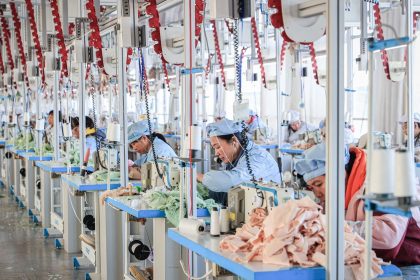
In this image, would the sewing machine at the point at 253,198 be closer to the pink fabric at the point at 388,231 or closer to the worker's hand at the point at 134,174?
the pink fabric at the point at 388,231

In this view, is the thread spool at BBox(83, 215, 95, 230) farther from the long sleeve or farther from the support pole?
the support pole

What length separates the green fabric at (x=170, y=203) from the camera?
439 cm

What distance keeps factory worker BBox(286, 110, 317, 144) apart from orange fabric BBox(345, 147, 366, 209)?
8.11 m

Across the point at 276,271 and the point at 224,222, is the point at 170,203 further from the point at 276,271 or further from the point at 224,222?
the point at 276,271

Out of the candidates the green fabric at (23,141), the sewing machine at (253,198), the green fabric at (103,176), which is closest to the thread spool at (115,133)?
the green fabric at (103,176)

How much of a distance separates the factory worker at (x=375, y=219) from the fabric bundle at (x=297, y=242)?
392 millimetres

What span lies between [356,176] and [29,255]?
4787 millimetres

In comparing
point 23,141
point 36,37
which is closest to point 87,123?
point 36,37

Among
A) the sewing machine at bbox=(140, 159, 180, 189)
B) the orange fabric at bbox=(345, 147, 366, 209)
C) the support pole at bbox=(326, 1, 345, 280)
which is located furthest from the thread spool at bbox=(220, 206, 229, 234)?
the sewing machine at bbox=(140, 159, 180, 189)

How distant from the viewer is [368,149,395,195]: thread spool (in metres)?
2.37

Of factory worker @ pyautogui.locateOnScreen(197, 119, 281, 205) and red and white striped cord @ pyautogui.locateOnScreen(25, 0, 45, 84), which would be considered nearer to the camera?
factory worker @ pyautogui.locateOnScreen(197, 119, 281, 205)

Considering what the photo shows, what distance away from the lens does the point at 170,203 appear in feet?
14.7

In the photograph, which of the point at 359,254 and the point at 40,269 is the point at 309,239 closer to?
the point at 359,254

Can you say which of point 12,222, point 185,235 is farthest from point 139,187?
point 12,222
